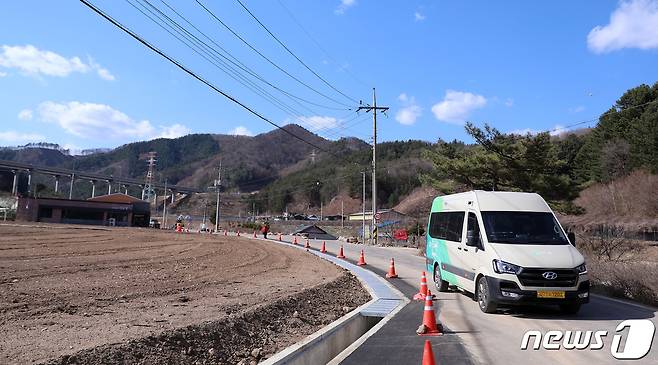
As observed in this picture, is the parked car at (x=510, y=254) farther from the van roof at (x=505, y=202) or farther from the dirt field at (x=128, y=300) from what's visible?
the dirt field at (x=128, y=300)

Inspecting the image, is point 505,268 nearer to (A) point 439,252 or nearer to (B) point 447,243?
(B) point 447,243

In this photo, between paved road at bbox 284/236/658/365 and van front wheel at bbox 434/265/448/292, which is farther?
van front wheel at bbox 434/265/448/292

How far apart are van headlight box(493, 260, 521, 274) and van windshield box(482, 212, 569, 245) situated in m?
0.80

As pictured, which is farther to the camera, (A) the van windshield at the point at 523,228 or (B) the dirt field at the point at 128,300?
(A) the van windshield at the point at 523,228

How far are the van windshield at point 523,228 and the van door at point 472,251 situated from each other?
0.24m

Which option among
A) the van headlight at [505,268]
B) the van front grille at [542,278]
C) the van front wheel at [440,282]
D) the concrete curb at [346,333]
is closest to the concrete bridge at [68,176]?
the van front wheel at [440,282]

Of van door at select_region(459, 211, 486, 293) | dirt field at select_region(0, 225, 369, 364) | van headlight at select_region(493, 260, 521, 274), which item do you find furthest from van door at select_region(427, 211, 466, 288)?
dirt field at select_region(0, 225, 369, 364)

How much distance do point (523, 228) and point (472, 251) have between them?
1.18 meters

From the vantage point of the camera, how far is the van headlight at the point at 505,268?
10.3 meters

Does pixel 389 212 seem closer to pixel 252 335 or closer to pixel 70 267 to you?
pixel 70 267

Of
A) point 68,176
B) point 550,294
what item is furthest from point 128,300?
point 68,176

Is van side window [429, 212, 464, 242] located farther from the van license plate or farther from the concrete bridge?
the concrete bridge

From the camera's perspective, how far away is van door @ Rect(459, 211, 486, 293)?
37.8ft

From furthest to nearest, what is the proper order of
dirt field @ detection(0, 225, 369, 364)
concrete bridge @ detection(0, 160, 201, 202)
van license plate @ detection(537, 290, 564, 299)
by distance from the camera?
concrete bridge @ detection(0, 160, 201, 202) < van license plate @ detection(537, 290, 564, 299) < dirt field @ detection(0, 225, 369, 364)
